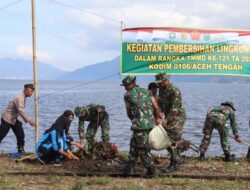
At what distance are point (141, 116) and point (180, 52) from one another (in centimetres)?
331

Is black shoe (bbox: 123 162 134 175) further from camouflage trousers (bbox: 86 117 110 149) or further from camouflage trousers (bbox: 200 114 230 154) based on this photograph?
camouflage trousers (bbox: 200 114 230 154)

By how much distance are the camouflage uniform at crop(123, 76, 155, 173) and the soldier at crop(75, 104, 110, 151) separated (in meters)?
2.33

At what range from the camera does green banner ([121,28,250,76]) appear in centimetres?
1215

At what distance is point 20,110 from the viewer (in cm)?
1155

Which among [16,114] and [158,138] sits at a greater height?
[16,114]

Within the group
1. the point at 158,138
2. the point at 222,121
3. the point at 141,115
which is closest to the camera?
the point at 141,115

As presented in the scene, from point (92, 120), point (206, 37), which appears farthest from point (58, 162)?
point (206, 37)

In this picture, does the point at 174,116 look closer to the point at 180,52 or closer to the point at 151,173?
the point at 151,173

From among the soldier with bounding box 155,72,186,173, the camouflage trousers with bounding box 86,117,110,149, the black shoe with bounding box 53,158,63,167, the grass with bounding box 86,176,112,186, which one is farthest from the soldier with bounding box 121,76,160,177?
the camouflage trousers with bounding box 86,117,110,149

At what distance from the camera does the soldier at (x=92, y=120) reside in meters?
11.7

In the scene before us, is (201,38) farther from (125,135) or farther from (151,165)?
(125,135)

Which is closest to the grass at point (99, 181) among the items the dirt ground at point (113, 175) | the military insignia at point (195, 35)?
the dirt ground at point (113, 175)

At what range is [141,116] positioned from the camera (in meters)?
9.41

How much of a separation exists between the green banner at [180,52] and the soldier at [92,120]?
44.8 inches
